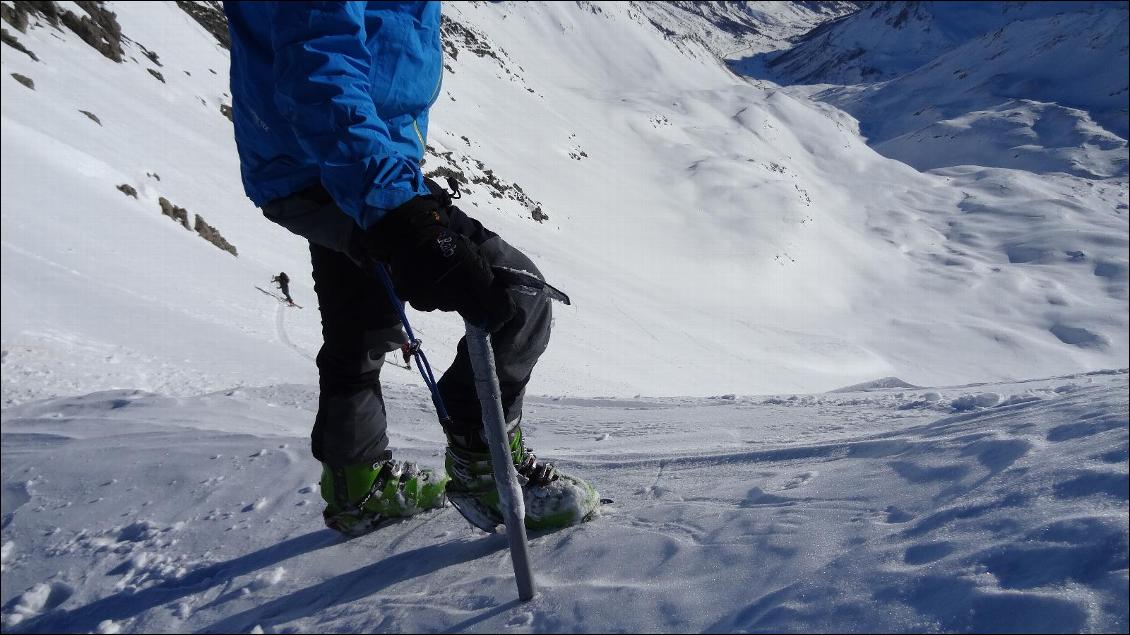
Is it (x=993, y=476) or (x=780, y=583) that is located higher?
(x=993, y=476)

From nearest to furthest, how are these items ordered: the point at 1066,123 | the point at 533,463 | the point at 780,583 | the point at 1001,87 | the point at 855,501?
1. the point at 780,583
2. the point at 855,501
3. the point at 533,463
4. the point at 1066,123
5. the point at 1001,87

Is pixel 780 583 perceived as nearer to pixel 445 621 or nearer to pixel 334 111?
pixel 445 621

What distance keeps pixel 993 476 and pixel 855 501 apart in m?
0.35

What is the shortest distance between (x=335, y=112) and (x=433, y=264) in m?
0.41

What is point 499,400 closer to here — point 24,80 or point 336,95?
point 336,95

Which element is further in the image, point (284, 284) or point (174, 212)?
point (174, 212)

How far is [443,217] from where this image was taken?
178 cm

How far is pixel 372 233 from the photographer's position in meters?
1.69

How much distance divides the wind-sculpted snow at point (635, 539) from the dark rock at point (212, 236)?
5.30 meters

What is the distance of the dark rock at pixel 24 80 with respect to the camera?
29.2 ft

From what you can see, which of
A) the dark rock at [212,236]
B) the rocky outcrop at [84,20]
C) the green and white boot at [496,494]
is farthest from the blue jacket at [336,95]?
the rocky outcrop at [84,20]

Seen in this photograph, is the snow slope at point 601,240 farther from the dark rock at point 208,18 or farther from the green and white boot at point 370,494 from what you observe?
the green and white boot at point 370,494

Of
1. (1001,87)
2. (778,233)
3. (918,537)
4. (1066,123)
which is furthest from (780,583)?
(1001,87)

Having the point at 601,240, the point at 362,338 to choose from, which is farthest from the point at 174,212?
the point at 601,240
